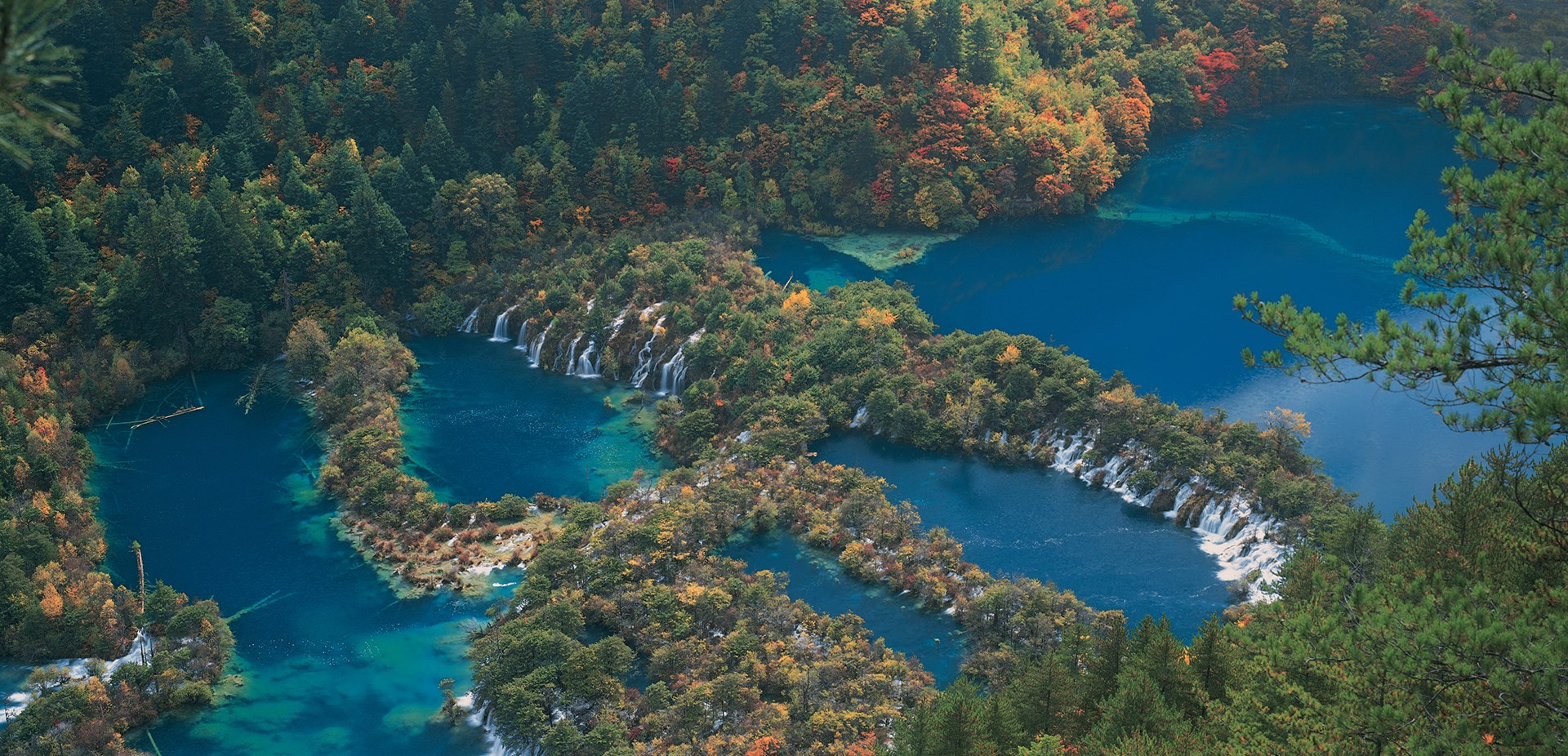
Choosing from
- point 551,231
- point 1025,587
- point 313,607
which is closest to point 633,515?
point 313,607

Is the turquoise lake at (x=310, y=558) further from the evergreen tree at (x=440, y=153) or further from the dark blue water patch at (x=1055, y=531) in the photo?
the evergreen tree at (x=440, y=153)

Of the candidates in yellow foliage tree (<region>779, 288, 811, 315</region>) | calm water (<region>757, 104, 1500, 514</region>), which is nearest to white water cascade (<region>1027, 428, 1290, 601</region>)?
calm water (<region>757, 104, 1500, 514</region>)

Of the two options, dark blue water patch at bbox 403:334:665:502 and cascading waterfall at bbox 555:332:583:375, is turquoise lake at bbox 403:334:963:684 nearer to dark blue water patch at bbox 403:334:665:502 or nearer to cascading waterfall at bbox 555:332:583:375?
dark blue water patch at bbox 403:334:665:502

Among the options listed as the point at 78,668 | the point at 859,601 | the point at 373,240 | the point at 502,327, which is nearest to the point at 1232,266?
the point at 859,601

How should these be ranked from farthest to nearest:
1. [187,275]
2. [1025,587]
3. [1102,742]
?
[187,275] → [1025,587] → [1102,742]

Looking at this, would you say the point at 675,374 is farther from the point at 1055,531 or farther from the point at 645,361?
the point at 1055,531

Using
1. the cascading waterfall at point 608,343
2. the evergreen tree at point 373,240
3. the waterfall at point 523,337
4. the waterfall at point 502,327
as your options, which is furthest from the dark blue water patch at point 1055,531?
the evergreen tree at point 373,240

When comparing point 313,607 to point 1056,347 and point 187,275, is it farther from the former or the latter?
point 1056,347

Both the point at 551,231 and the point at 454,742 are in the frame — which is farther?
the point at 551,231
